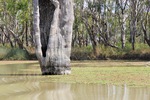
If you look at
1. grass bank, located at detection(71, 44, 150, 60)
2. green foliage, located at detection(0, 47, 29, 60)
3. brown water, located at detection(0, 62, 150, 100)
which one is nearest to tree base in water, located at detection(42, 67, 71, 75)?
brown water, located at detection(0, 62, 150, 100)

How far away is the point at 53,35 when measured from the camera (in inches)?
542


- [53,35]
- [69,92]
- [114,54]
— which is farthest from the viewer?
[114,54]

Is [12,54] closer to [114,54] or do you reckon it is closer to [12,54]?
[12,54]

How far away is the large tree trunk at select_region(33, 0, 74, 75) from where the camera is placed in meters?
13.6

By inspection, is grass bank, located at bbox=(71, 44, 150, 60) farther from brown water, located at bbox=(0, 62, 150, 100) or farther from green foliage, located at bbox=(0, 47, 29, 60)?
brown water, located at bbox=(0, 62, 150, 100)

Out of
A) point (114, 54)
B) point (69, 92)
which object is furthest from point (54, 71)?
point (114, 54)

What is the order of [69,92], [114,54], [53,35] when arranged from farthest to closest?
[114,54] → [53,35] → [69,92]

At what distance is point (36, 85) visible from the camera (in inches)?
411

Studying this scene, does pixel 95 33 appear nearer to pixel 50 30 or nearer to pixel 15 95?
pixel 50 30

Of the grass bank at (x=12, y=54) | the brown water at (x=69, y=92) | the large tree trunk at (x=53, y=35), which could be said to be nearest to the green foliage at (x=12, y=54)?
the grass bank at (x=12, y=54)

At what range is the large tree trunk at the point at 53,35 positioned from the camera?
44.6ft

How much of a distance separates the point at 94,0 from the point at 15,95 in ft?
95.8

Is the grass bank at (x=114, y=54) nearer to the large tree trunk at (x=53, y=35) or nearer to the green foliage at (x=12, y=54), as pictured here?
the green foliage at (x=12, y=54)

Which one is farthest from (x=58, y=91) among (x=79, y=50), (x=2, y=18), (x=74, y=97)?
(x=2, y=18)
